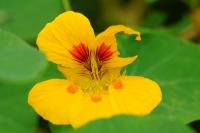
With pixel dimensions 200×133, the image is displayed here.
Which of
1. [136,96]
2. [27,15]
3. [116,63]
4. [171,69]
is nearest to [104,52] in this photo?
[116,63]

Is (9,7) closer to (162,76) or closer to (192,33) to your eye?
(162,76)

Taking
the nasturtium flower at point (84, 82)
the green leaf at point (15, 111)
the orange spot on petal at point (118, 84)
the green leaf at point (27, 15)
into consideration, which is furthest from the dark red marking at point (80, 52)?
the green leaf at point (27, 15)

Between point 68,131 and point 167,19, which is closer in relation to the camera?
point 68,131

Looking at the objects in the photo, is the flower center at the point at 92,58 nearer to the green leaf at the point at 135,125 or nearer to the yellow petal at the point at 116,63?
the yellow petal at the point at 116,63

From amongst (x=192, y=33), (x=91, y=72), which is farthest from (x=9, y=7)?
(x=192, y=33)

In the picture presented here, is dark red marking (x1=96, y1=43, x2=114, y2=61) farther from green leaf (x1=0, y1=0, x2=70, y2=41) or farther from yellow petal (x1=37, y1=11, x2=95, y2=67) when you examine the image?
green leaf (x1=0, y1=0, x2=70, y2=41)

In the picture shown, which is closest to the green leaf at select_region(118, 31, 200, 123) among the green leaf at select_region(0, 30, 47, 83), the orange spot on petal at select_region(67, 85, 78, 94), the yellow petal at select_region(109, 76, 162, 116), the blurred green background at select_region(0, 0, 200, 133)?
the blurred green background at select_region(0, 0, 200, 133)

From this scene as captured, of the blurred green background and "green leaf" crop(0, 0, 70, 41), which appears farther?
"green leaf" crop(0, 0, 70, 41)
